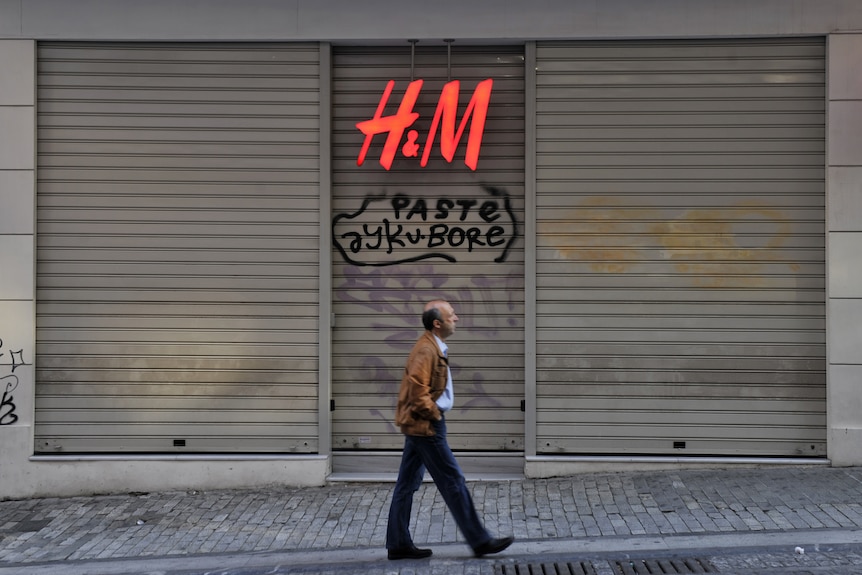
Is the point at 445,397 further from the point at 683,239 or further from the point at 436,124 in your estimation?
the point at 683,239

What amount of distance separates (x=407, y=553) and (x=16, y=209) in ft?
16.7

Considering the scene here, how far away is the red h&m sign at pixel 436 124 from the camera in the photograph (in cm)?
815

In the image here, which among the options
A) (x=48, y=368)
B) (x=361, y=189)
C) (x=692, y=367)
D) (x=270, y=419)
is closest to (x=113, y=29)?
(x=361, y=189)

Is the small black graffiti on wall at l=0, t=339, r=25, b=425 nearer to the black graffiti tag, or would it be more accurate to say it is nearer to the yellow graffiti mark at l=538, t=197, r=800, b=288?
the black graffiti tag

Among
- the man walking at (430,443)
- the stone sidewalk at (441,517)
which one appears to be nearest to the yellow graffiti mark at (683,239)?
the stone sidewalk at (441,517)

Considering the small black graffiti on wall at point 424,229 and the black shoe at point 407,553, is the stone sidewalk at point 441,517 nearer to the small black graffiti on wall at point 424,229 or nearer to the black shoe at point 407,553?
the black shoe at point 407,553

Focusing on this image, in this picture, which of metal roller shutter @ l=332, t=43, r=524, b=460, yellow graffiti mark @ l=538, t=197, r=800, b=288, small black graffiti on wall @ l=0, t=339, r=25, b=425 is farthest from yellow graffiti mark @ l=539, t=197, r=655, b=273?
small black graffiti on wall @ l=0, t=339, r=25, b=425

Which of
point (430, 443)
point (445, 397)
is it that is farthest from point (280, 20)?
point (430, 443)

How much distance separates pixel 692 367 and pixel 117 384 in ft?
18.1

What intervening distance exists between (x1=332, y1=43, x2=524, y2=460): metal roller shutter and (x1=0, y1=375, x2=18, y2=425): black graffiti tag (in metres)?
3.05

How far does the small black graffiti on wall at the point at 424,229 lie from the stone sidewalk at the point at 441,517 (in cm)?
222

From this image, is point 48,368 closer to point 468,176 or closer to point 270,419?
point 270,419

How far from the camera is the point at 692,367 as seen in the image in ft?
26.6

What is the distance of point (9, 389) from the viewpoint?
8.14m
